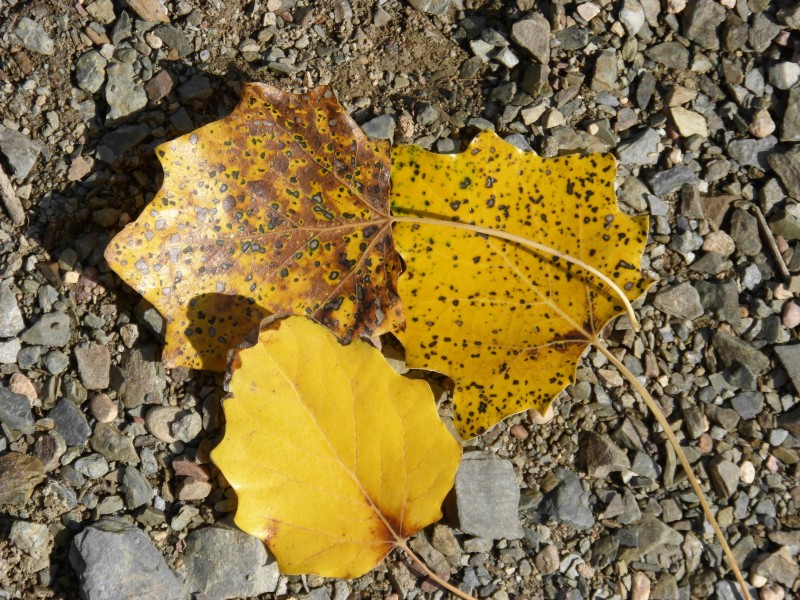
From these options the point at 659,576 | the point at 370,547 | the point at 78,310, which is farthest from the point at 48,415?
the point at 659,576

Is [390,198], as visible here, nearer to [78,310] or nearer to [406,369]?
[406,369]

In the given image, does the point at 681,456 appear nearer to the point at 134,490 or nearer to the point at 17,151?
the point at 134,490

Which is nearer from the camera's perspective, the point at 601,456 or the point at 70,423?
the point at 70,423

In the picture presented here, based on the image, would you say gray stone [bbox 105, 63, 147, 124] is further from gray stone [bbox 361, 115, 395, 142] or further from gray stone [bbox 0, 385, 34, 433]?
gray stone [bbox 0, 385, 34, 433]

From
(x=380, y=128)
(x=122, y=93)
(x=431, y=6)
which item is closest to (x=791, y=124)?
(x=431, y=6)

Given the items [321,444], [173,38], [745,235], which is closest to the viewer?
[321,444]

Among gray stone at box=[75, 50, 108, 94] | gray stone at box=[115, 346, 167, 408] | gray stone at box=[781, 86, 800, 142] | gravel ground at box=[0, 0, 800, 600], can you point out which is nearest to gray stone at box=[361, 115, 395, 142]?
gravel ground at box=[0, 0, 800, 600]
